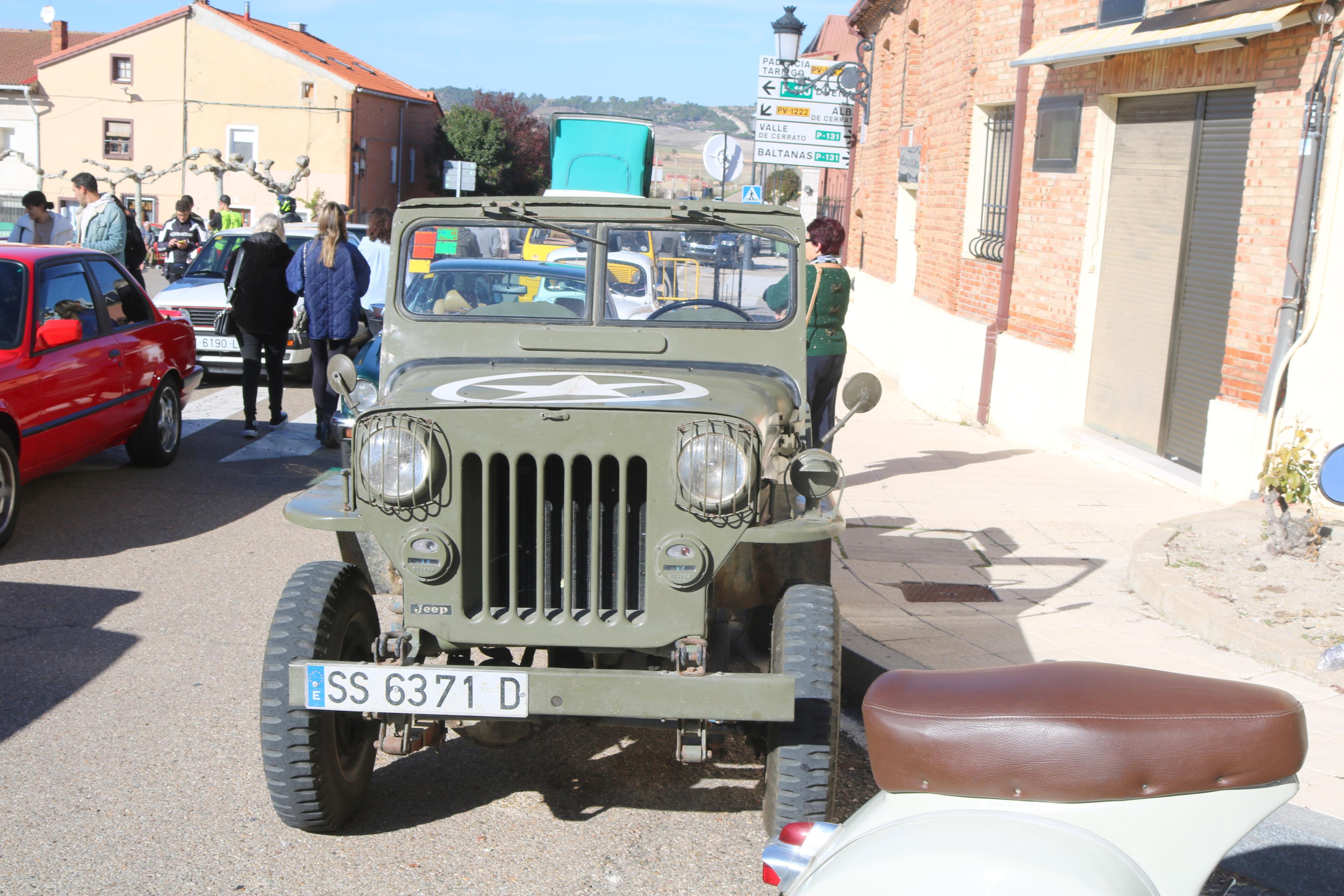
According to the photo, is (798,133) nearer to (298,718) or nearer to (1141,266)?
(1141,266)

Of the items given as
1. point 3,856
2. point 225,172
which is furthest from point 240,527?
point 225,172

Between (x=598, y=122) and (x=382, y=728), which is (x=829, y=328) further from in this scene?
(x=598, y=122)

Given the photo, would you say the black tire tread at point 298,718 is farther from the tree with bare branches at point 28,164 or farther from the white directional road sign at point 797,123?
the tree with bare branches at point 28,164

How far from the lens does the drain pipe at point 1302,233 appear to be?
7.64m

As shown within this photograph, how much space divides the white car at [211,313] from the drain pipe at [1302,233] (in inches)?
339

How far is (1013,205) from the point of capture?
11930mm

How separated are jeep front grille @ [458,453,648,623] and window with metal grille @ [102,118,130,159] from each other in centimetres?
5064

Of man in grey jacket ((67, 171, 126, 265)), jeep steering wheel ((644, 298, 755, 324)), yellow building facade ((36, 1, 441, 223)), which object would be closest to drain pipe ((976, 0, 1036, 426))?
jeep steering wheel ((644, 298, 755, 324))

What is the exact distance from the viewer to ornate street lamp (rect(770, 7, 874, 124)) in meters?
14.8

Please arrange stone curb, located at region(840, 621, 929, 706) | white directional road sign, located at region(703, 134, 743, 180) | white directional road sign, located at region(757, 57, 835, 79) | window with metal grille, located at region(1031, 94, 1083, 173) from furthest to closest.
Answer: white directional road sign, located at region(703, 134, 743, 180) → white directional road sign, located at region(757, 57, 835, 79) → window with metal grille, located at region(1031, 94, 1083, 173) → stone curb, located at region(840, 621, 929, 706)

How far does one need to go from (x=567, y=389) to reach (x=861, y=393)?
1329 mm

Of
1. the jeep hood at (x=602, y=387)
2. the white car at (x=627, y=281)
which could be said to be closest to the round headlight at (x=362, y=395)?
the jeep hood at (x=602, y=387)

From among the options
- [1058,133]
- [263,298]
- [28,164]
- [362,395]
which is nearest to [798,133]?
[1058,133]

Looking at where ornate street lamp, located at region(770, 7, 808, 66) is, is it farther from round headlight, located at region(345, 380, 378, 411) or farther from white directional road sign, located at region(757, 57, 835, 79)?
round headlight, located at region(345, 380, 378, 411)
